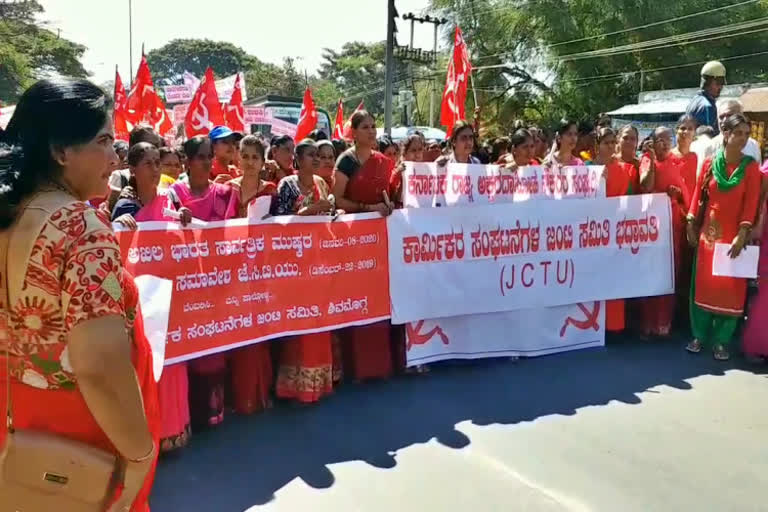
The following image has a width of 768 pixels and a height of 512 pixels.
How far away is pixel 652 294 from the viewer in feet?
17.4

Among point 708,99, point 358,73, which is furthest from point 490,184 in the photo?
point 358,73

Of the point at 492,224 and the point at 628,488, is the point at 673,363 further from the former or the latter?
the point at 628,488

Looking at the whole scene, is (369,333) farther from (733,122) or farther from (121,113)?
(121,113)

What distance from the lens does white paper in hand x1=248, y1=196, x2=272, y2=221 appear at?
362cm

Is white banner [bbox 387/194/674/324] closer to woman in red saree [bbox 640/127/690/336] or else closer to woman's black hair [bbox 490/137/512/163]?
woman in red saree [bbox 640/127/690/336]

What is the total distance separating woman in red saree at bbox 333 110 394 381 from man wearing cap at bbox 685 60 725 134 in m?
3.90

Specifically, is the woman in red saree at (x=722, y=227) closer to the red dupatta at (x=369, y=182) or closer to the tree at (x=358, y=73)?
the red dupatta at (x=369, y=182)

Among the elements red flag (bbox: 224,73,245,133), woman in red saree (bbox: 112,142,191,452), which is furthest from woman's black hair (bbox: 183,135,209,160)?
red flag (bbox: 224,73,245,133)

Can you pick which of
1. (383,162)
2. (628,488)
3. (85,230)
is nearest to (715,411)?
(628,488)

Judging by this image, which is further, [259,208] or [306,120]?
[306,120]

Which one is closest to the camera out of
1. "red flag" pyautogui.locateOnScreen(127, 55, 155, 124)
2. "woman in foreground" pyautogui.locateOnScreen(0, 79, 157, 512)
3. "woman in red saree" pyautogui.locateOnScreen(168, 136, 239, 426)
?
"woman in foreground" pyautogui.locateOnScreen(0, 79, 157, 512)

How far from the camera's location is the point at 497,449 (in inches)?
131

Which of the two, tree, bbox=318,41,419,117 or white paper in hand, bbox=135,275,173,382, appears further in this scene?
tree, bbox=318,41,419,117

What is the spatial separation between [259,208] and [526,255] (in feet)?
6.90
